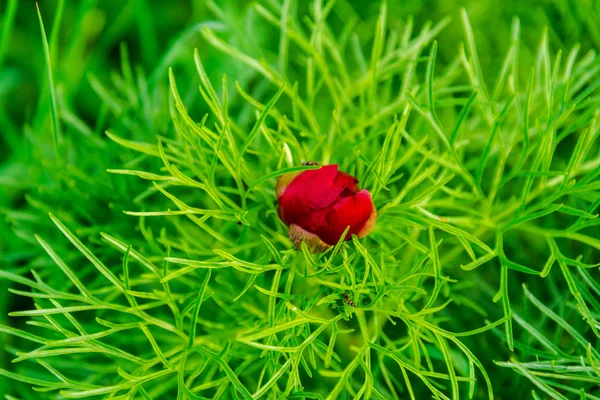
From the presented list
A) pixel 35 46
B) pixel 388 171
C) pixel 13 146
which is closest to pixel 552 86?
pixel 388 171

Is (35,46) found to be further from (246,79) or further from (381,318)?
(381,318)

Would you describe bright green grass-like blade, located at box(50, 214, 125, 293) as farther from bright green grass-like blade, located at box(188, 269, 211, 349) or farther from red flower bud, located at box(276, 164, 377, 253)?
red flower bud, located at box(276, 164, 377, 253)

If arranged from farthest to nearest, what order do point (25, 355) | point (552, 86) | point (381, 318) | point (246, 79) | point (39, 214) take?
point (246, 79), point (39, 214), point (381, 318), point (552, 86), point (25, 355)

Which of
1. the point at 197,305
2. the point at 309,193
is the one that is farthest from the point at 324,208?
the point at 197,305

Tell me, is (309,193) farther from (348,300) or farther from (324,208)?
(348,300)

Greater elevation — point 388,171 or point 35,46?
point 35,46

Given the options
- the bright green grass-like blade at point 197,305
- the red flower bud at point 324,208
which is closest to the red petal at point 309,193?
the red flower bud at point 324,208

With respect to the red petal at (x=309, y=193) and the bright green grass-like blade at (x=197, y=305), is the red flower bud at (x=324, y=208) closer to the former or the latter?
the red petal at (x=309, y=193)

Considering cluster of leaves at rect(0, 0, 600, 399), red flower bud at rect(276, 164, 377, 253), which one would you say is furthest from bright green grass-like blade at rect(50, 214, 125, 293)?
red flower bud at rect(276, 164, 377, 253)
